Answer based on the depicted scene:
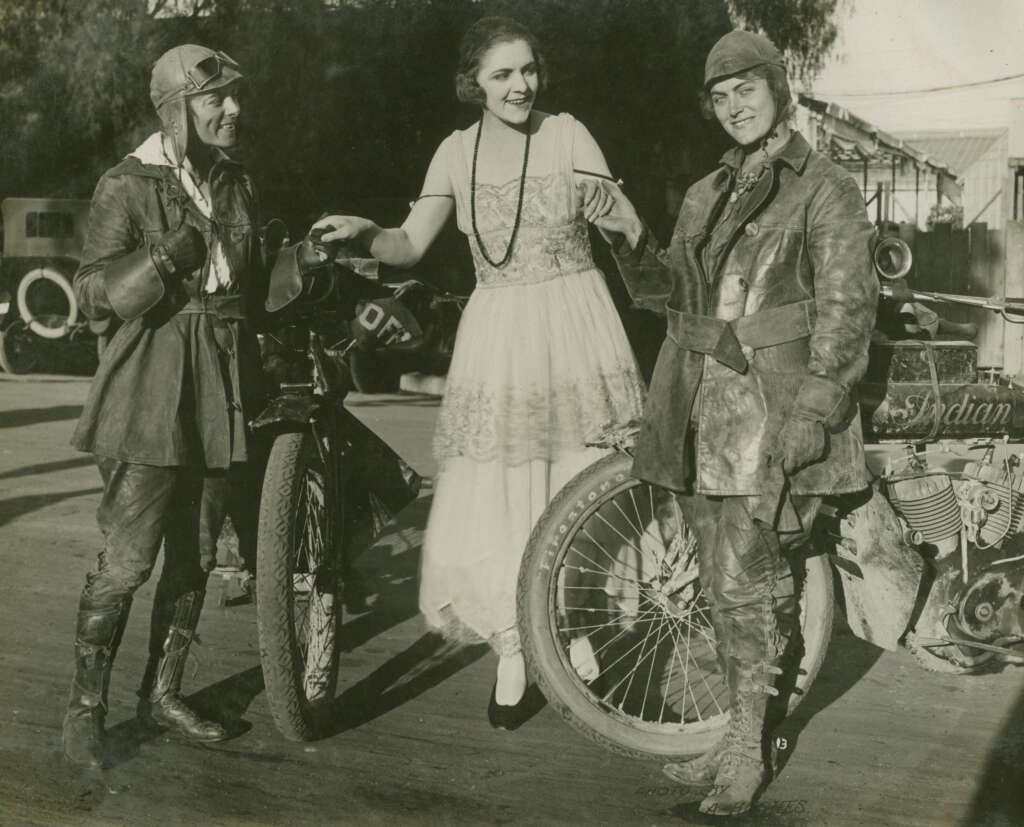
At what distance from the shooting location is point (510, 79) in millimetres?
4223

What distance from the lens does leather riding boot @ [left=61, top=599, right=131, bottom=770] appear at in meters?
3.95

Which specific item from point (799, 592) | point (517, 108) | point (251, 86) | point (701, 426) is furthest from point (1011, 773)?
point (251, 86)

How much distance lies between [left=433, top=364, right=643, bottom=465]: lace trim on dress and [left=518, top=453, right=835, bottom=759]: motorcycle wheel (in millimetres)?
278

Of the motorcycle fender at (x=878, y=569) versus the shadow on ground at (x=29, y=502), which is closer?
the motorcycle fender at (x=878, y=569)

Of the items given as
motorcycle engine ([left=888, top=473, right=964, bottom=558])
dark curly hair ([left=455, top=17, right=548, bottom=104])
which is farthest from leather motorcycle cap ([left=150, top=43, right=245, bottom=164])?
motorcycle engine ([left=888, top=473, right=964, bottom=558])

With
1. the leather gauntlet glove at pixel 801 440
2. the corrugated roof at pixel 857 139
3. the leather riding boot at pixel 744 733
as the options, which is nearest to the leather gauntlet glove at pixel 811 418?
the leather gauntlet glove at pixel 801 440

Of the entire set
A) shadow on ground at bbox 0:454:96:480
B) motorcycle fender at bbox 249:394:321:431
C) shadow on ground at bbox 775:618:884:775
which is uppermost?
motorcycle fender at bbox 249:394:321:431

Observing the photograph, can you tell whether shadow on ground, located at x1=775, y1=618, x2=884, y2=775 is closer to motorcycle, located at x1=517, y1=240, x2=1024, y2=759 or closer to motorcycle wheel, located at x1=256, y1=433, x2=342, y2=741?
motorcycle, located at x1=517, y1=240, x2=1024, y2=759

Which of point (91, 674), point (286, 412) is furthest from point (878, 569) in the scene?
point (91, 674)

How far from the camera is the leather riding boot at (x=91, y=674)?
13.0ft

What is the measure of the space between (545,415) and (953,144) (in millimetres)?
23483

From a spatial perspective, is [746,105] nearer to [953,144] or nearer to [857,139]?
[857,139]

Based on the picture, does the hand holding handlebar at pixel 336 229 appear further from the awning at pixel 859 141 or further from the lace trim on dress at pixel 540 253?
the awning at pixel 859 141

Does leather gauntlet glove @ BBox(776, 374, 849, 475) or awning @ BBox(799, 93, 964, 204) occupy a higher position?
awning @ BBox(799, 93, 964, 204)
